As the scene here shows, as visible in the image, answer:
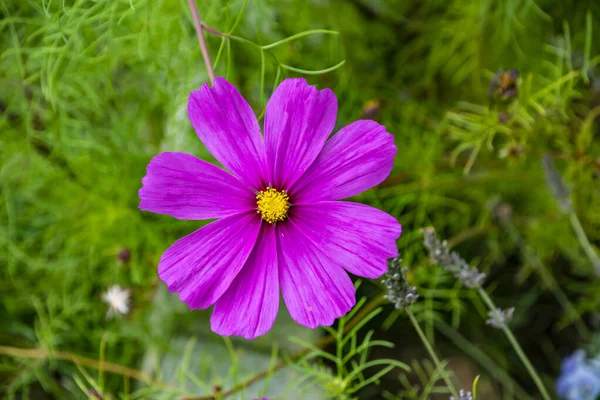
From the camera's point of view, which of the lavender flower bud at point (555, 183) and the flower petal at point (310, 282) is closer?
the flower petal at point (310, 282)

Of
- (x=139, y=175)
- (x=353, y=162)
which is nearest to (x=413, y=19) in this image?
(x=139, y=175)

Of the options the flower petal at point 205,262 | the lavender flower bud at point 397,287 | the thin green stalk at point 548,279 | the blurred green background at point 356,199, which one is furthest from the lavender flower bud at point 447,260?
the thin green stalk at point 548,279

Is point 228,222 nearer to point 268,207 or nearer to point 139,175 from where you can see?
point 268,207

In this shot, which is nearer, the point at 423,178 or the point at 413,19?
the point at 423,178

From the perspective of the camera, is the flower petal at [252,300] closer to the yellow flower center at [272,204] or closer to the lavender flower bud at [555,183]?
the yellow flower center at [272,204]

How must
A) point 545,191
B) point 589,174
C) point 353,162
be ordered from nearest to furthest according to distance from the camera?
point 353,162
point 589,174
point 545,191

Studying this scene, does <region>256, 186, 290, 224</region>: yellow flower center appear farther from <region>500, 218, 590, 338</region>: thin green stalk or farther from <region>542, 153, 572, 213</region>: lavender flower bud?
<region>500, 218, 590, 338</region>: thin green stalk

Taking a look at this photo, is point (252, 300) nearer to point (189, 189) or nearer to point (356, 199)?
point (189, 189)
